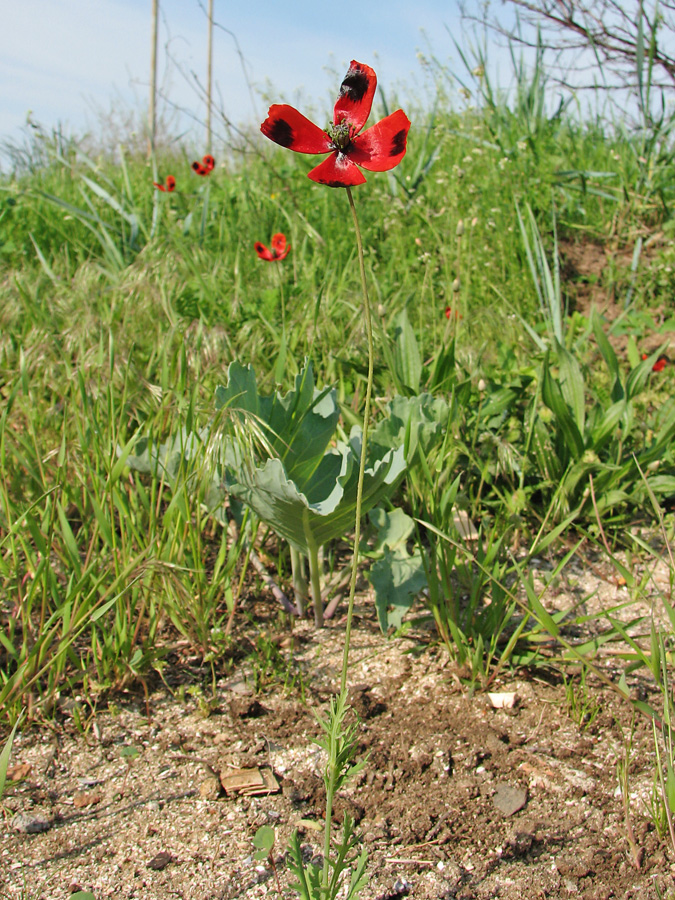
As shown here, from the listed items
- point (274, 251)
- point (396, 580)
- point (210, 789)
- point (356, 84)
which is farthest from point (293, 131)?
point (274, 251)

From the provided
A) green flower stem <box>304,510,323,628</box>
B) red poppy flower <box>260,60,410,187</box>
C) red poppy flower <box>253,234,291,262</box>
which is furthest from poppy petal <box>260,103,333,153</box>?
red poppy flower <box>253,234,291,262</box>

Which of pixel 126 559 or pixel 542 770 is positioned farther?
pixel 126 559

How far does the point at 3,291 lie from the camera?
2.63m

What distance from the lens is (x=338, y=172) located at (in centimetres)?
88

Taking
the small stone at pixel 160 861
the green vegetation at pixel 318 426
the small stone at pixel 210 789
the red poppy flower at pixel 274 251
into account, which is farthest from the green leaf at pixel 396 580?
the red poppy flower at pixel 274 251

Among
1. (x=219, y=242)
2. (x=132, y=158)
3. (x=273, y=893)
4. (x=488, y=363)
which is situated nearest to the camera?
(x=273, y=893)

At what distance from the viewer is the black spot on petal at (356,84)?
93 centimetres

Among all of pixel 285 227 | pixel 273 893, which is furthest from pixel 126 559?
pixel 285 227

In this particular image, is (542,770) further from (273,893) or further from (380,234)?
(380,234)

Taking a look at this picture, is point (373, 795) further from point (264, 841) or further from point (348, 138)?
point (348, 138)

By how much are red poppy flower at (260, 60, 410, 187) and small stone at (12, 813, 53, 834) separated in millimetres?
1153

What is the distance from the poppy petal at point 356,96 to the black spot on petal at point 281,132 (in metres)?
0.07

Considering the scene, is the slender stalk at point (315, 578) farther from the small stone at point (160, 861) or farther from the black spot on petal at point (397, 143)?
the black spot on petal at point (397, 143)

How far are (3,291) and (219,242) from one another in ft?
4.47
